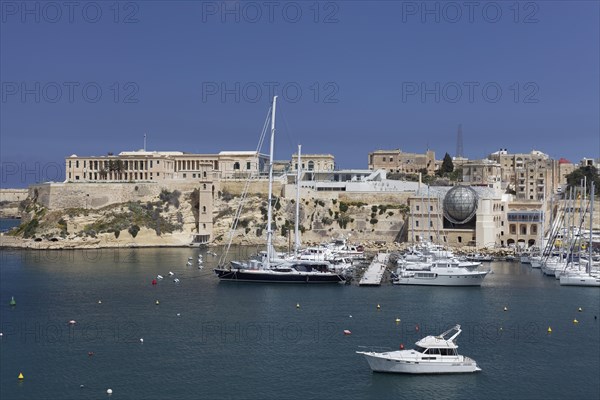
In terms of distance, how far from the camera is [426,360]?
22688 millimetres

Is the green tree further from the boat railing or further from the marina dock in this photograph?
the boat railing

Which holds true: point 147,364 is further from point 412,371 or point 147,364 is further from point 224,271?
point 224,271

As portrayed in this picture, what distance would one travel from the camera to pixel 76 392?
70.8 ft

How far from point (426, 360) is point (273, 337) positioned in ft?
23.4

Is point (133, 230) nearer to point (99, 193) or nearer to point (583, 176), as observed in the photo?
point (99, 193)

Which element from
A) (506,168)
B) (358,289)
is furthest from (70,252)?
(506,168)

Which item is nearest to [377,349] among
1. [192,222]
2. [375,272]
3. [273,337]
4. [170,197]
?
[273,337]

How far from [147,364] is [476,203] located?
134 ft

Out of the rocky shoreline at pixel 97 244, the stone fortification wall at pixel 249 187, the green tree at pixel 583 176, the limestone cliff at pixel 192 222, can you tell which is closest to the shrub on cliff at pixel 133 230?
the limestone cliff at pixel 192 222

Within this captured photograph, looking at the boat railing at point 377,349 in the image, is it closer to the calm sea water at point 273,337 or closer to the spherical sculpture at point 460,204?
the calm sea water at point 273,337

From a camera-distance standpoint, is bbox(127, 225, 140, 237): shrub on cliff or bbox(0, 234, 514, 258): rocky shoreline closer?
bbox(0, 234, 514, 258): rocky shoreline

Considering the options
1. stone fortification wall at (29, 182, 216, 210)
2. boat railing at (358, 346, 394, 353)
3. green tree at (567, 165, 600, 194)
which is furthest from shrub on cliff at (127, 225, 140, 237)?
green tree at (567, 165, 600, 194)

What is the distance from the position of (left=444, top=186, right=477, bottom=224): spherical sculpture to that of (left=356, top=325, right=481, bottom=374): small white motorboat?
38.4 m

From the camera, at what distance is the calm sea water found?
2205cm
